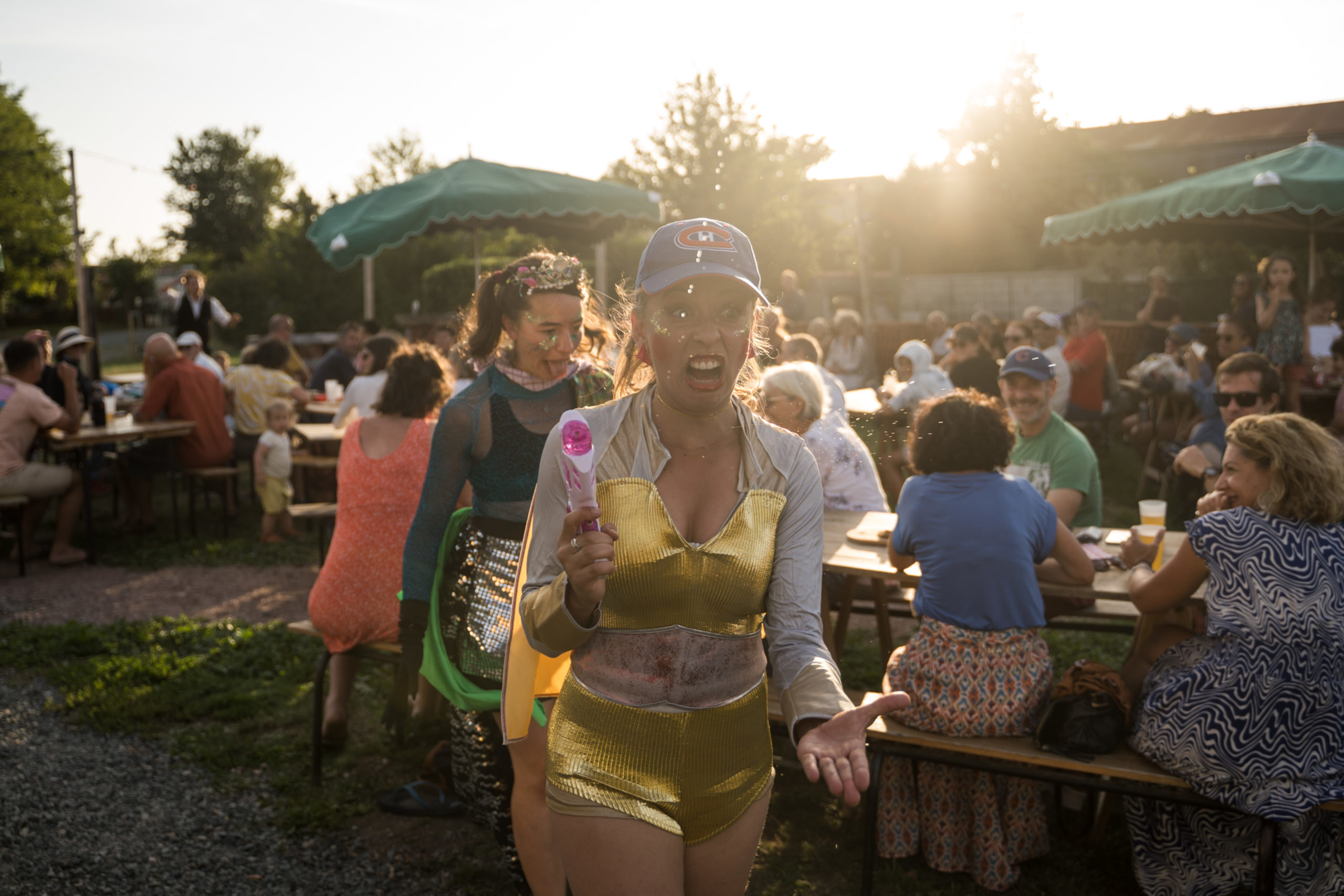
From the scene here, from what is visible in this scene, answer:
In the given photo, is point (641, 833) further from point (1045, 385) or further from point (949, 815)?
point (1045, 385)

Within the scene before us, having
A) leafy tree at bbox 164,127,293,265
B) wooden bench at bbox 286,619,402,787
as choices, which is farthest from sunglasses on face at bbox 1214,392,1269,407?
leafy tree at bbox 164,127,293,265

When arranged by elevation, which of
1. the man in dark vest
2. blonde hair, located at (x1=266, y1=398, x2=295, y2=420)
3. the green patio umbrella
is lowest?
blonde hair, located at (x1=266, y1=398, x2=295, y2=420)

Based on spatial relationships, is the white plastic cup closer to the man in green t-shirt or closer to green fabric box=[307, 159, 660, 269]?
the man in green t-shirt

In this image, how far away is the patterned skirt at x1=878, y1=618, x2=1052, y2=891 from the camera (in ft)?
11.0

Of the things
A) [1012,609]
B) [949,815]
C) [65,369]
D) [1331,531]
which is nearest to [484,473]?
[1012,609]

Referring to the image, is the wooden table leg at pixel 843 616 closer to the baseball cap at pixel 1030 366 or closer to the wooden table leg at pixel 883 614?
the wooden table leg at pixel 883 614

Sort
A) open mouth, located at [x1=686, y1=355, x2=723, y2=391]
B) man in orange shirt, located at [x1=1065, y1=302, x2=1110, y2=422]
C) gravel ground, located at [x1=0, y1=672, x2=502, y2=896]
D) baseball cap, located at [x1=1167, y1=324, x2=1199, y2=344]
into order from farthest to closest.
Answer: man in orange shirt, located at [x1=1065, y1=302, x2=1110, y2=422] → baseball cap, located at [x1=1167, y1=324, x2=1199, y2=344] → gravel ground, located at [x1=0, y1=672, x2=502, y2=896] → open mouth, located at [x1=686, y1=355, x2=723, y2=391]

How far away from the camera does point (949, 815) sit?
11.7 feet

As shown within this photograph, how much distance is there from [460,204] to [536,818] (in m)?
7.15

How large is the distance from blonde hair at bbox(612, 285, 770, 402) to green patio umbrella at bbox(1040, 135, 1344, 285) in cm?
798

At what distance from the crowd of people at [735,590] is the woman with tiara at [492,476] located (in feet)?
0.03

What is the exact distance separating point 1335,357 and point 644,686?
8150 millimetres

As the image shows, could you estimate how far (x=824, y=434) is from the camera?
479 centimetres

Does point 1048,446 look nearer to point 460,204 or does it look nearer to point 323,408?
point 460,204
